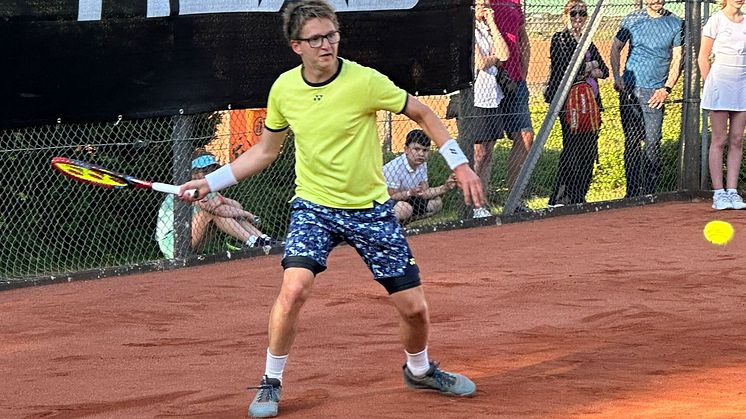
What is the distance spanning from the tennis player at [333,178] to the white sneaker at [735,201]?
7.36 metres

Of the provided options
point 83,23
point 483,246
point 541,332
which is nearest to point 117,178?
point 541,332

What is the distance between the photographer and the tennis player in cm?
540

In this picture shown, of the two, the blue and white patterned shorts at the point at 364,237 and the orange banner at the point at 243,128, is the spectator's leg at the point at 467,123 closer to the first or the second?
the orange banner at the point at 243,128

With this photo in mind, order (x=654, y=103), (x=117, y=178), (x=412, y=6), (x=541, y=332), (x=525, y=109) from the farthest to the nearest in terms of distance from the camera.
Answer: (x=654, y=103)
(x=525, y=109)
(x=412, y=6)
(x=541, y=332)
(x=117, y=178)

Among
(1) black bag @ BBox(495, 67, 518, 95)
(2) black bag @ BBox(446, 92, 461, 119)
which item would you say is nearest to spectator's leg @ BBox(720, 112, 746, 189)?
(1) black bag @ BBox(495, 67, 518, 95)

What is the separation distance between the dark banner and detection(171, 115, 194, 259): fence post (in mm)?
146

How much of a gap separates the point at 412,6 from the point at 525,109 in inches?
64.2

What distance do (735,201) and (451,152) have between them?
7553 millimetres

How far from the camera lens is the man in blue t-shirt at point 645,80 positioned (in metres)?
12.7

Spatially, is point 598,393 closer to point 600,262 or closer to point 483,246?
point 600,262

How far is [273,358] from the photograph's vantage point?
5480mm

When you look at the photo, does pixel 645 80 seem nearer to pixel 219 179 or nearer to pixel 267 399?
pixel 219 179

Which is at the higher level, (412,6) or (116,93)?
(412,6)

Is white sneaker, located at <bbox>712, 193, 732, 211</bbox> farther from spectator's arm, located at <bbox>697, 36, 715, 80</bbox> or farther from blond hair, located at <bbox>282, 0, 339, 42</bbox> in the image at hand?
blond hair, located at <bbox>282, 0, 339, 42</bbox>
